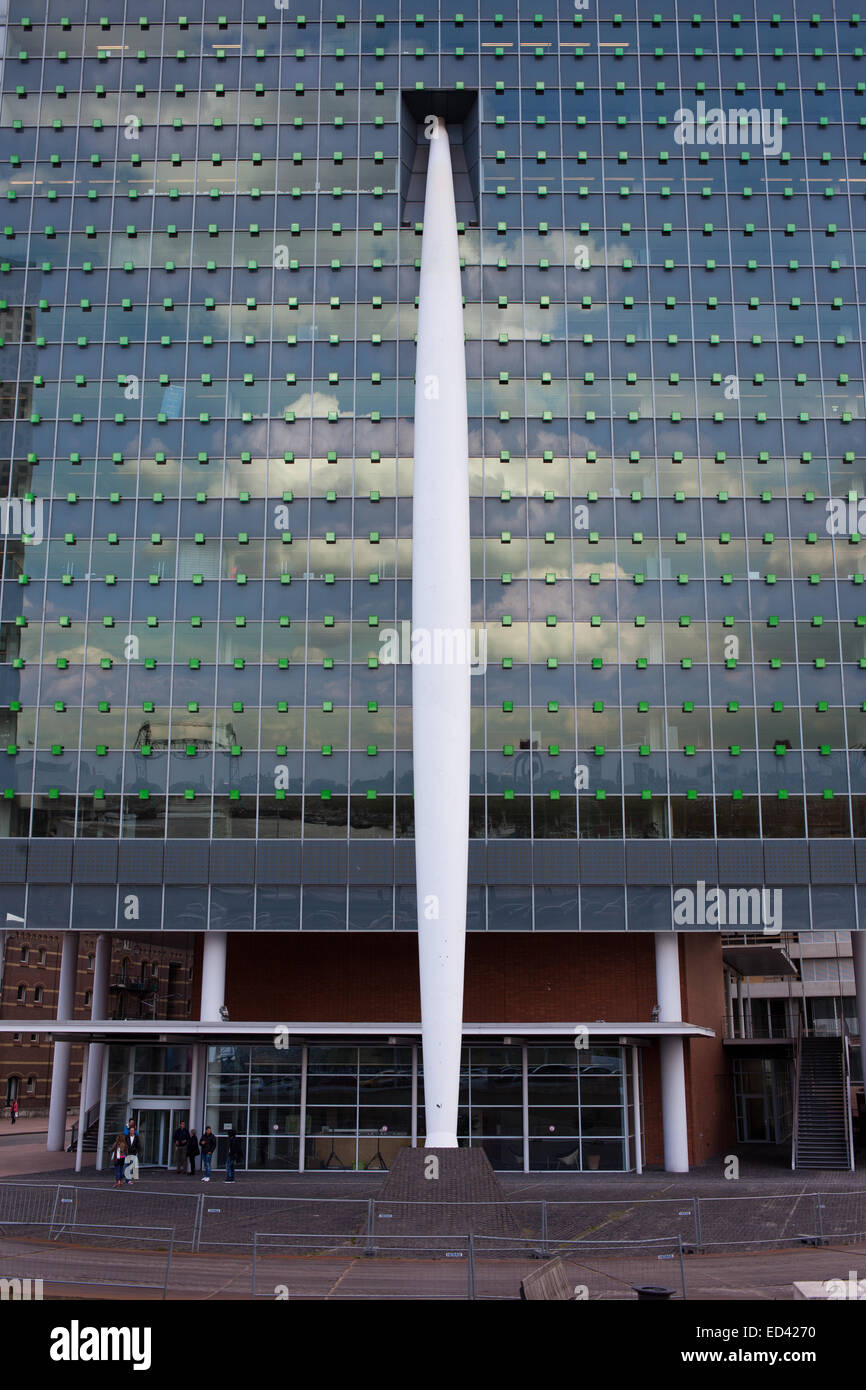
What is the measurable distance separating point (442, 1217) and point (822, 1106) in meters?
22.3

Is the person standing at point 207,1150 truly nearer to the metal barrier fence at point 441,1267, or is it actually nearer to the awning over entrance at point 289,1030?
the awning over entrance at point 289,1030

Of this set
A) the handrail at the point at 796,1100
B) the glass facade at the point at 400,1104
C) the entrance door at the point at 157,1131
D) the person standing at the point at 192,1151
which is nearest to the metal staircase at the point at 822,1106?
the handrail at the point at 796,1100

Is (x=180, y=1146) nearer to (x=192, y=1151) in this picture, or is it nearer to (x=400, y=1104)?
(x=192, y=1151)

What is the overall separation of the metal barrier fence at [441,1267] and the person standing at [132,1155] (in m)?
10.1

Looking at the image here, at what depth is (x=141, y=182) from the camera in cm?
5153

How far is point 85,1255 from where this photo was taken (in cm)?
2683

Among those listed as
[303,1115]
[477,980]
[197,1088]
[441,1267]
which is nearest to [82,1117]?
[197,1088]

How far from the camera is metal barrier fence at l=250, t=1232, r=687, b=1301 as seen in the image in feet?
71.5

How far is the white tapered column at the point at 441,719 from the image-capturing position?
3397cm

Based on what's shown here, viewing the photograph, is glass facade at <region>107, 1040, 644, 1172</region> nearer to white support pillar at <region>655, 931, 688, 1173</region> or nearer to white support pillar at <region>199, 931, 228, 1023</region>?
white support pillar at <region>655, 931, 688, 1173</region>

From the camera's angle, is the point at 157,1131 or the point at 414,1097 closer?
the point at 157,1131

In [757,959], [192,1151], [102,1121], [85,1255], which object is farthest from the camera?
[757,959]

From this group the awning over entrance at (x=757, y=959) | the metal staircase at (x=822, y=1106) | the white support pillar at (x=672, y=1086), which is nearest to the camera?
A: the metal staircase at (x=822, y=1106)

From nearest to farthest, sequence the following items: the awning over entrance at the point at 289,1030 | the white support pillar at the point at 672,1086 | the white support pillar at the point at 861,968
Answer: the awning over entrance at the point at 289,1030 → the white support pillar at the point at 672,1086 → the white support pillar at the point at 861,968
